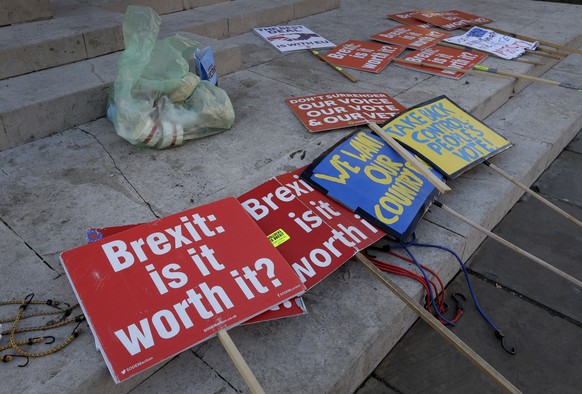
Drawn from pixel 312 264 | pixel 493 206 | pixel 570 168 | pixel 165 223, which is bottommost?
pixel 570 168

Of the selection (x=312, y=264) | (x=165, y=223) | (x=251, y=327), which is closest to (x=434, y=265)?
(x=312, y=264)

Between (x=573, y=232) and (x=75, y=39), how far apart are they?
394cm

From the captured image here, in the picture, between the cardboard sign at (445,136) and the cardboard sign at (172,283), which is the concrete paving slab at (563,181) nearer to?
the cardboard sign at (445,136)

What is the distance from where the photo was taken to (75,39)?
12.2 feet

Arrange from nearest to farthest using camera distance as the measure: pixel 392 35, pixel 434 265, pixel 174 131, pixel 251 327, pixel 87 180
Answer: pixel 251 327, pixel 434 265, pixel 87 180, pixel 174 131, pixel 392 35

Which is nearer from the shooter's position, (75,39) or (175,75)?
(175,75)

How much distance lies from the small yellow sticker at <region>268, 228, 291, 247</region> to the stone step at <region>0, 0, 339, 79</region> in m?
2.59

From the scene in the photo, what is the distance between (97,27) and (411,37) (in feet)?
11.2

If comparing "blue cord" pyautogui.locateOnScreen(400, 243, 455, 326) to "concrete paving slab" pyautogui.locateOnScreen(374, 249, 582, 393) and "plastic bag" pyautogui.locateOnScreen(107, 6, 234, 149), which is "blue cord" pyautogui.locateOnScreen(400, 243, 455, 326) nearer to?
"concrete paving slab" pyautogui.locateOnScreen(374, 249, 582, 393)

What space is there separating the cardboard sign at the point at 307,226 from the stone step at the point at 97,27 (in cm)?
229

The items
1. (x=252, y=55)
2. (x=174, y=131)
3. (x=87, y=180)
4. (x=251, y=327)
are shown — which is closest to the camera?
(x=251, y=327)

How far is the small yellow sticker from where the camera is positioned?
7.13 ft

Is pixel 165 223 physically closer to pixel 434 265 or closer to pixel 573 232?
pixel 434 265

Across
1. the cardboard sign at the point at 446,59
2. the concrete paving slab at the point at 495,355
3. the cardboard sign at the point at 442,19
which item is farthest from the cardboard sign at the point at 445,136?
the cardboard sign at the point at 442,19
